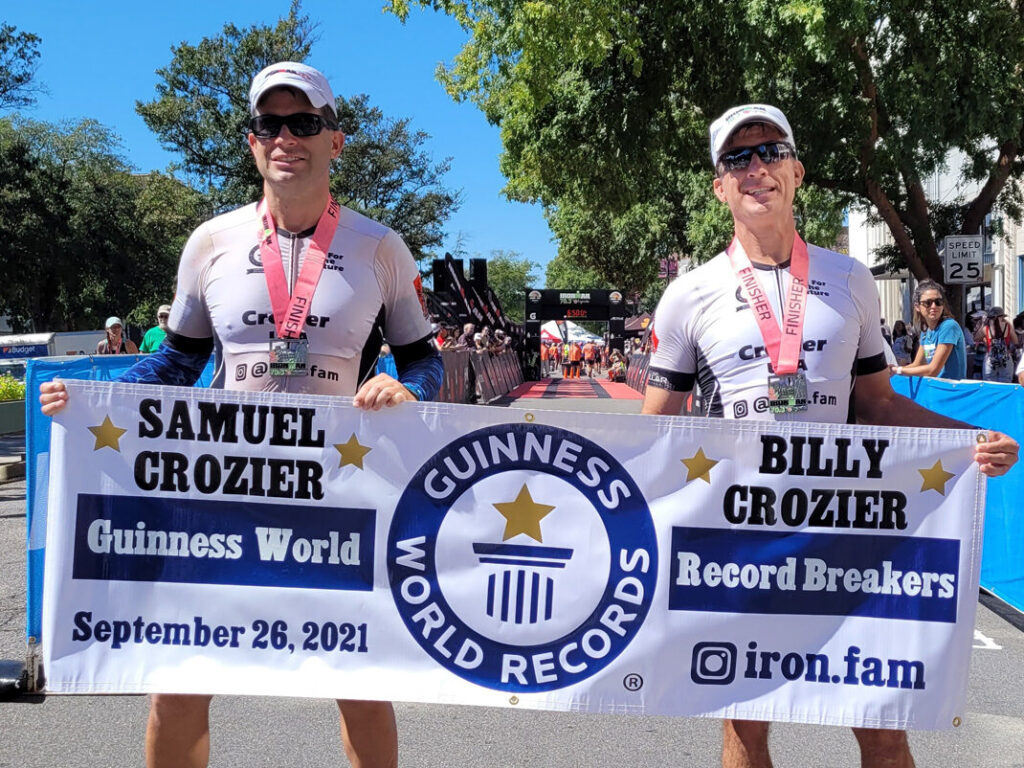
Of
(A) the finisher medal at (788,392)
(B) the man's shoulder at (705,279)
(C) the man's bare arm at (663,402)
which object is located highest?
(B) the man's shoulder at (705,279)

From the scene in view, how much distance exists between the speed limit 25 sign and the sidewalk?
11628 mm

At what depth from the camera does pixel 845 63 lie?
17234 mm

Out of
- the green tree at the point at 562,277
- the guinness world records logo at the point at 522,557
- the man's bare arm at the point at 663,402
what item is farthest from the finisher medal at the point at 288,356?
the green tree at the point at 562,277

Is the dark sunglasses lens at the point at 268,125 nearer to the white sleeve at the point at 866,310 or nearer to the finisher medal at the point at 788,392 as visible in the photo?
the finisher medal at the point at 788,392

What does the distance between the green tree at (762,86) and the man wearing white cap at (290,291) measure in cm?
1282

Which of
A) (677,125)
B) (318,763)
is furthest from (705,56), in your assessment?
(318,763)

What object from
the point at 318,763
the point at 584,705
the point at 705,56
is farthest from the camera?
the point at 705,56

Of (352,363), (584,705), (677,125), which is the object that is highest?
(677,125)

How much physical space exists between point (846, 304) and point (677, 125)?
62.1 ft

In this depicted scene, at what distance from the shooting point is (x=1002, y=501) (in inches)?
259

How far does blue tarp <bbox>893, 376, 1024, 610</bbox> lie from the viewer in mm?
6305

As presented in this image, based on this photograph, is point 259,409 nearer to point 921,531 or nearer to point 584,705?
point 584,705

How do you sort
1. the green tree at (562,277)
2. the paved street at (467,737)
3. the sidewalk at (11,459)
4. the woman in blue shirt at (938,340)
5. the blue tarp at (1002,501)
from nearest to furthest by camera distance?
the paved street at (467,737)
the blue tarp at (1002,501)
the woman in blue shirt at (938,340)
the sidewalk at (11,459)
the green tree at (562,277)

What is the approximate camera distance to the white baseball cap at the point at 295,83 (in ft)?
9.61
